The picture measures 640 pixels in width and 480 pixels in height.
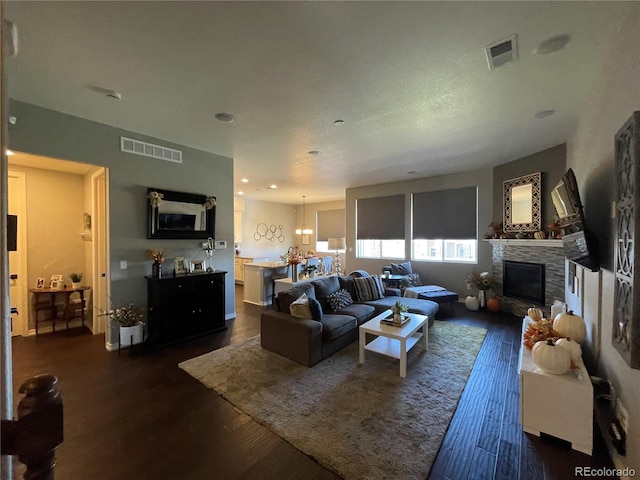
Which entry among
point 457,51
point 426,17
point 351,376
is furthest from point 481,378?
point 426,17

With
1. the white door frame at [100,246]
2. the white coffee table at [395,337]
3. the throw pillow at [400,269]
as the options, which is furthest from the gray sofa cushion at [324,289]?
the white door frame at [100,246]

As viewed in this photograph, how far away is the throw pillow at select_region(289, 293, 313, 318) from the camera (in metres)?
3.34

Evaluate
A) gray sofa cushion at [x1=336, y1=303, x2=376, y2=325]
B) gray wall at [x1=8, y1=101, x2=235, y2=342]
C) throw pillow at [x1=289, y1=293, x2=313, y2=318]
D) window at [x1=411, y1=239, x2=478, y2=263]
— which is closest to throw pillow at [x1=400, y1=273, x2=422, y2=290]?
window at [x1=411, y1=239, x2=478, y2=263]

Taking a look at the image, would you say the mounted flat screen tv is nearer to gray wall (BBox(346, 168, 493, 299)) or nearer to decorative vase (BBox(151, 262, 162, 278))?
gray wall (BBox(346, 168, 493, 299))

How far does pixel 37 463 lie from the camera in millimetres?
611

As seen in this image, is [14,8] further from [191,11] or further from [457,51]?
[457,51]

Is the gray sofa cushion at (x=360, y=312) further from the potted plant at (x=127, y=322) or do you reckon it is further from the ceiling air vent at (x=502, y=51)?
the ceiling air vent at (x=502, y=51)

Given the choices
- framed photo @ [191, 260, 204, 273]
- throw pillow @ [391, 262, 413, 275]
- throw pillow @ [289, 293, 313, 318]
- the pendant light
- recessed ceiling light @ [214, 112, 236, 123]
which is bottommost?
throw pillow @ [289, 293, 313, 318]

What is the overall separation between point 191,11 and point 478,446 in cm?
358

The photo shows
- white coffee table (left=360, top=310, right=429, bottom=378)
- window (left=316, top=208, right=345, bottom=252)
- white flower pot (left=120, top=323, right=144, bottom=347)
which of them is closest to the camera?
white coffee table (left=360, top=310, right=429, bottom=378)

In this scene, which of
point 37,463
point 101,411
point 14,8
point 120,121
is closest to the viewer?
point 37,463

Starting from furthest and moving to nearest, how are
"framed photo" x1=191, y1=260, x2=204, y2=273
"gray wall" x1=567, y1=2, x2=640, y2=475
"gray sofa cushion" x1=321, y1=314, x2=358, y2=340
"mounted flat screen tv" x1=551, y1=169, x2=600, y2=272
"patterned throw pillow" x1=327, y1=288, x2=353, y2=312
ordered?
"framed photo" x1=191, y1=260, x2=204, y2=273
"patterned throw pillow" x1=327, y1=288, x2=353, y2=312
"gray sofa cushion" x1=321, y1=314, x2=358, y2=340
"mounted flat screen tv" x1=551, y1=169, x2=600, y2=272
"gray wall" x1=567, y1=2, x2=640, y2=475

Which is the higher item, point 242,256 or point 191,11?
point 191,11

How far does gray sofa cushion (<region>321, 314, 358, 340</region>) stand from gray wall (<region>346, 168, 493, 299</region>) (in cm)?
362
